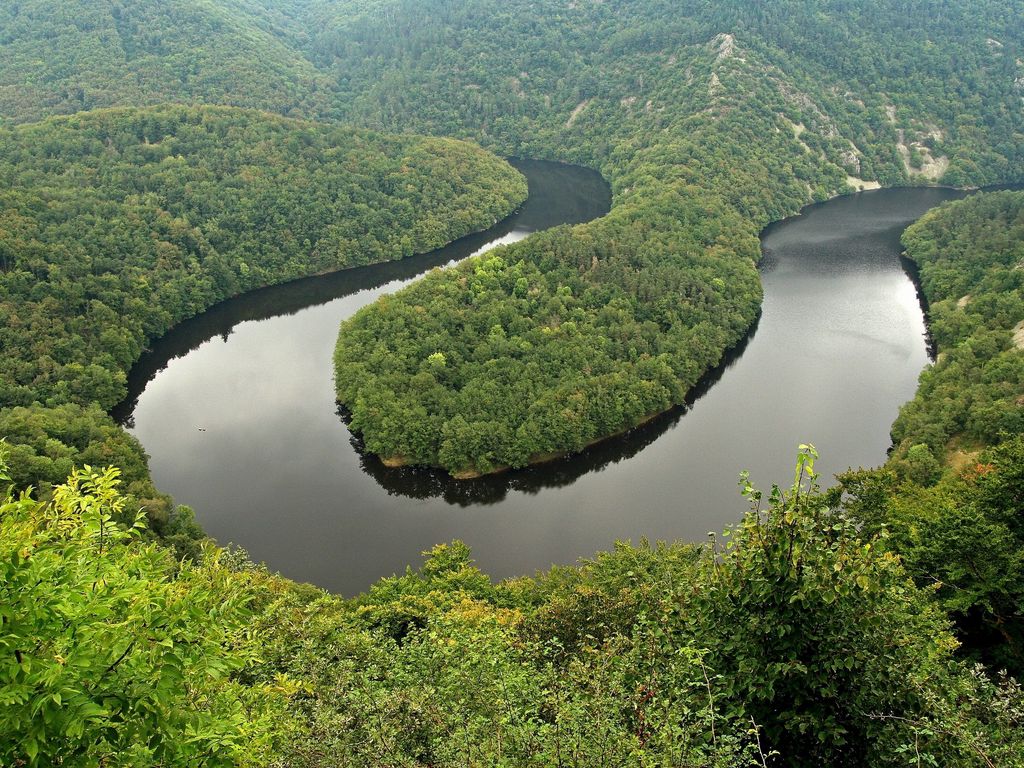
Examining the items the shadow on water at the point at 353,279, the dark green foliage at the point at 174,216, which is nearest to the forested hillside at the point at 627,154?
the shadow on water at the point at 353,279

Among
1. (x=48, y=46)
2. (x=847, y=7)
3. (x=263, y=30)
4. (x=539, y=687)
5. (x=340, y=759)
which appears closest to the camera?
(x=340, y=759)

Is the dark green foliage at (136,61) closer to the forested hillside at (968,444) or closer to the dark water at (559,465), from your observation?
the dark water at (559,465)

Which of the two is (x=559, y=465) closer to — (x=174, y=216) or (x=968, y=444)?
(x=968, y=444)

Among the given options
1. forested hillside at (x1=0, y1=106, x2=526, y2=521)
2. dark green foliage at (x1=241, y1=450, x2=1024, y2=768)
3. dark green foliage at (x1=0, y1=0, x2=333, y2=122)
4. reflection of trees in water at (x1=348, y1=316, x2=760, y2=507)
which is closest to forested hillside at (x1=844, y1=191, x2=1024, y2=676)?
dark green foliage at (x1=241, y1=450, x2=1024, y2=768)

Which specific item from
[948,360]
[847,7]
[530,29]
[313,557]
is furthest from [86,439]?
[847,7]

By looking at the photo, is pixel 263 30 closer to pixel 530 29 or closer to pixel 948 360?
pixel 530 29
